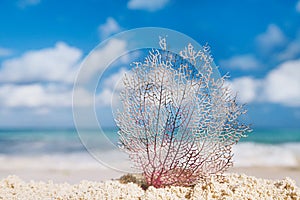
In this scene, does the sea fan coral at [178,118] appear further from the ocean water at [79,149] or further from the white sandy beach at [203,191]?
the ocean water at [79,149]

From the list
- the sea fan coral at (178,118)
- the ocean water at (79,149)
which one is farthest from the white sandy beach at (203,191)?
the ocean water at (79,149)

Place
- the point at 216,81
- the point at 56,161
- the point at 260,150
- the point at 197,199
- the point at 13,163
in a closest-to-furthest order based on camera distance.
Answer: the point at 197,199
the point at 216,81
the point at 13,163
the point at 56,161
the point at 260,150

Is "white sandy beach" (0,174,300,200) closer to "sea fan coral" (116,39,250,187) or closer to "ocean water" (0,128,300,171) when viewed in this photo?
"sea fan coral" (116,39,250,187)

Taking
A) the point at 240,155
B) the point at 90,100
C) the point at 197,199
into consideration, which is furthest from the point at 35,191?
the point at 240,155

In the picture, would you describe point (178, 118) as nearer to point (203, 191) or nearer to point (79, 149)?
point (203, 191)

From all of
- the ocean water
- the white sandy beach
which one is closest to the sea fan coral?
the white sandy beach

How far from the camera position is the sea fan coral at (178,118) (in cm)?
385

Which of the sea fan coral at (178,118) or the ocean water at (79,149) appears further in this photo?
the ocean water at (79,149)

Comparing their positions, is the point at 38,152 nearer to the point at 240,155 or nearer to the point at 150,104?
the point at 240,155

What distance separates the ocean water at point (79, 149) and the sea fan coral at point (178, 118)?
4.04 ft

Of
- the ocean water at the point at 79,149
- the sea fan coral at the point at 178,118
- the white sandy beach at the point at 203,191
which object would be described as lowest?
the white sandy beach at the point at 203,191

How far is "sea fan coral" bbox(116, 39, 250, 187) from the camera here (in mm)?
3852

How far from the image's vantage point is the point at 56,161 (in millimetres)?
14422

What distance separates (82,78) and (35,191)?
164cm
